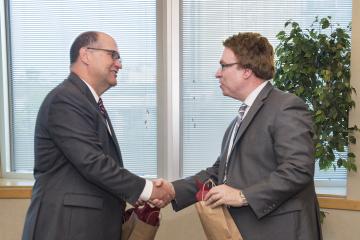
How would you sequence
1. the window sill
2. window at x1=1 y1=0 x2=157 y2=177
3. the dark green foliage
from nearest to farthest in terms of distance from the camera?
the dark green foliage < the window sill < window at x1=1 y1=0 x2=157 y2=177

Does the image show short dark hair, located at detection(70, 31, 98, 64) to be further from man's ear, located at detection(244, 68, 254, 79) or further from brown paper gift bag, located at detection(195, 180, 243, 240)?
brown paper gift bag, located at detection(195, 180, 243, 240)

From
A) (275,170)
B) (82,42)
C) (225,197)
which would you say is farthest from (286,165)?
(82,42)

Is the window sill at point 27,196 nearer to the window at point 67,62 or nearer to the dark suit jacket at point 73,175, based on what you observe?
the window at point 67,62

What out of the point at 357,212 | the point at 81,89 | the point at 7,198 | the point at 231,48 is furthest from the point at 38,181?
the point at 357,212

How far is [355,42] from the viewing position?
2.92 m

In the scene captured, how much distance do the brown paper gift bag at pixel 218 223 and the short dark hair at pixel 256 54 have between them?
59 centimetres

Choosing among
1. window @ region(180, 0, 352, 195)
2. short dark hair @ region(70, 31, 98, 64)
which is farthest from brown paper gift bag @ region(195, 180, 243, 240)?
window @ region(180, 0, 352, 195)

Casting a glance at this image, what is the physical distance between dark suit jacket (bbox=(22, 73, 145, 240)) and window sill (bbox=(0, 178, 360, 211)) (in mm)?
1551

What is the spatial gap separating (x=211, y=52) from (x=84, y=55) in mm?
1643

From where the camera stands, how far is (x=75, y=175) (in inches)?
72.7

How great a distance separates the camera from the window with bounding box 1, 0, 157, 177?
11.5ft

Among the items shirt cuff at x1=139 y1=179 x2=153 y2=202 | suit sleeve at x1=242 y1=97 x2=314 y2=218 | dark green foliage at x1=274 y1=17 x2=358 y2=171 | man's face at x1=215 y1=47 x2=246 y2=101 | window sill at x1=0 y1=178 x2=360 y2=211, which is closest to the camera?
suit sleeve at x1=242 y1=97 x2=314 y2=218

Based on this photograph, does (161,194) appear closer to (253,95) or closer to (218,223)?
(218,223)

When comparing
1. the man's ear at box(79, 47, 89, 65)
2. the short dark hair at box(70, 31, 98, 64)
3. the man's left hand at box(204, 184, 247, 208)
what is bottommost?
the man's left hand at box(204, 184, 247, 208)
